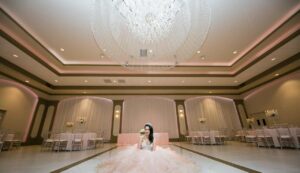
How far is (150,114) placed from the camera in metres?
9.91

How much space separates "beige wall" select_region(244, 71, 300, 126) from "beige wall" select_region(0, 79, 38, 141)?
13.9 meters

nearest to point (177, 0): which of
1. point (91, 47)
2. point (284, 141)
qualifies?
point (91, 47)

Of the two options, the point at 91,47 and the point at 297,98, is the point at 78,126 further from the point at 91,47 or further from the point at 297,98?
the point at 297,98

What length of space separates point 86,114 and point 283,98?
460 inches

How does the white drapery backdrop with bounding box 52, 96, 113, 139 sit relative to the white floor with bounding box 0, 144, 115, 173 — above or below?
above

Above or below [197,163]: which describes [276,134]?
above

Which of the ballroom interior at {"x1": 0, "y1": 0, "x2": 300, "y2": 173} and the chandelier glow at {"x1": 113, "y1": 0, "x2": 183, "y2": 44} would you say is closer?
the chandelier glow at {"x1": 113, "y1": 0, "x2": 183, "y2": 44}

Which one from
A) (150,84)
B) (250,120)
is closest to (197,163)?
(150,84)

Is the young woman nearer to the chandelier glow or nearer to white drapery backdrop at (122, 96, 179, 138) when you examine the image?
the chandelier glow

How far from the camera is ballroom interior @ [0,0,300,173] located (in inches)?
106

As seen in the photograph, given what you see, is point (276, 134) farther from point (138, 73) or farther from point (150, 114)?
point (150, 114)

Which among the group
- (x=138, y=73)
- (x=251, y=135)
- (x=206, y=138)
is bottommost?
(x=206, y=138)

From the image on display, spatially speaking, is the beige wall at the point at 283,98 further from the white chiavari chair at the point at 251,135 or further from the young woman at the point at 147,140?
the young woman at the point at 147,140

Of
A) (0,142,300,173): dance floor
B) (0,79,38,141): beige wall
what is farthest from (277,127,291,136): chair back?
(0,79,38,141): beige wall
